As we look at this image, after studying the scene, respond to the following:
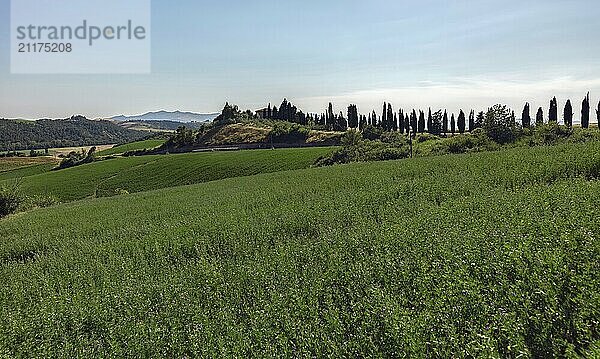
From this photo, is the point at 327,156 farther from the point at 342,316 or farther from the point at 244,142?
the point at 342,316

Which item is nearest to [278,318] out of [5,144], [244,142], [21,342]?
[21,342]

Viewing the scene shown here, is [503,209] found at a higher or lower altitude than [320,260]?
higher

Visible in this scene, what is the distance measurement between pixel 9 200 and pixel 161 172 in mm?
21935

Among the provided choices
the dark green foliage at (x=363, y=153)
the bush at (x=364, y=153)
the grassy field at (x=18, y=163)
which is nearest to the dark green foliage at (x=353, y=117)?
the dark green foliage at (x=363, y=153)

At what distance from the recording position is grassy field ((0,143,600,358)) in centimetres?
472

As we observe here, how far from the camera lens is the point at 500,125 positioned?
44594 mm

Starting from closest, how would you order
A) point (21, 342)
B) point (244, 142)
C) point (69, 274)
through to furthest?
point (21, 342) → point (69, 274) → point (244, 142)

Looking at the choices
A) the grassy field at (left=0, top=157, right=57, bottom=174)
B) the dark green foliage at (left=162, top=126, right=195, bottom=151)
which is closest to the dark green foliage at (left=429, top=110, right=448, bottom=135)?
the dark green foliage at (left=162, top=126, right=195, bottom=151)

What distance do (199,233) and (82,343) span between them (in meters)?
5.39

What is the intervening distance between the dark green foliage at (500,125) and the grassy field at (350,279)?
97.5ft

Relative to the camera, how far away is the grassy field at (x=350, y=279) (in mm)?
4723

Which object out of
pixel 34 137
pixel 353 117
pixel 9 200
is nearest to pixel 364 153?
pixel 9 200

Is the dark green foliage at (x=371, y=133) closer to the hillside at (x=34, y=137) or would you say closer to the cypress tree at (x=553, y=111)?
the cypress tree at (x=553, y=111)

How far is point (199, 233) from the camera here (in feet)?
39.6
